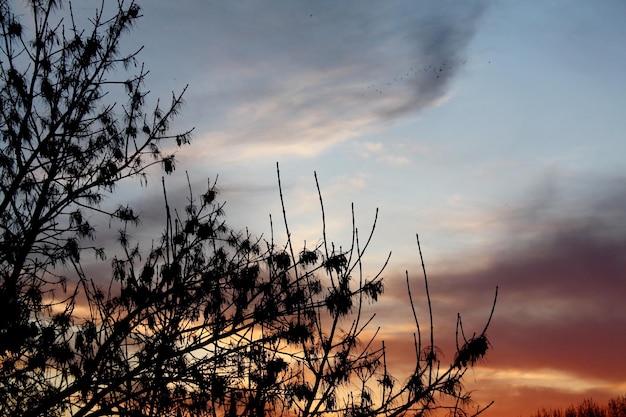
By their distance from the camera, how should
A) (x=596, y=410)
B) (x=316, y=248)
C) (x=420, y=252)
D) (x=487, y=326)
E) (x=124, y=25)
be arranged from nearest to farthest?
(x=487, y=326)
(x=420, y=252)
(x=316, y=248)
(x=124, y=25)
(x=596, y=410)

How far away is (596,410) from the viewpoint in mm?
76438

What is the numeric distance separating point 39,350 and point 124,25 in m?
4.98

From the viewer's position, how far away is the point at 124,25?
1034cm

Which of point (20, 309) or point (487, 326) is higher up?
point (20, 309)

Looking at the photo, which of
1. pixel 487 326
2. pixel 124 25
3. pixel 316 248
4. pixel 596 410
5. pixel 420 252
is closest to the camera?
pixel 487 326

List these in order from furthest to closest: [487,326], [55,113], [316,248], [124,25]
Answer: [124,25] < [55,113] < [316,248] < [487,326]

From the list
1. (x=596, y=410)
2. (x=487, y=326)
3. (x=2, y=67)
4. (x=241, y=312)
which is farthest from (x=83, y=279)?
(x=596, y=410)

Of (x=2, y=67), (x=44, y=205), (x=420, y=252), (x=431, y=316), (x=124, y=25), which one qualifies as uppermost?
(x=124, y=25)

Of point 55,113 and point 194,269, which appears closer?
point 194,269

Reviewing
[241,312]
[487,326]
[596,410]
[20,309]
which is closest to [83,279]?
[20,309]

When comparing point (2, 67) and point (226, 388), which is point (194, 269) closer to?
point (226, 388)

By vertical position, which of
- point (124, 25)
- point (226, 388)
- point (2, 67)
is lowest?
point (226, 388)

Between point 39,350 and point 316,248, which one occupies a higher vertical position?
point 316,248

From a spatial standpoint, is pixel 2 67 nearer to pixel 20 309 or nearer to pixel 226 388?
pixel 20 309
